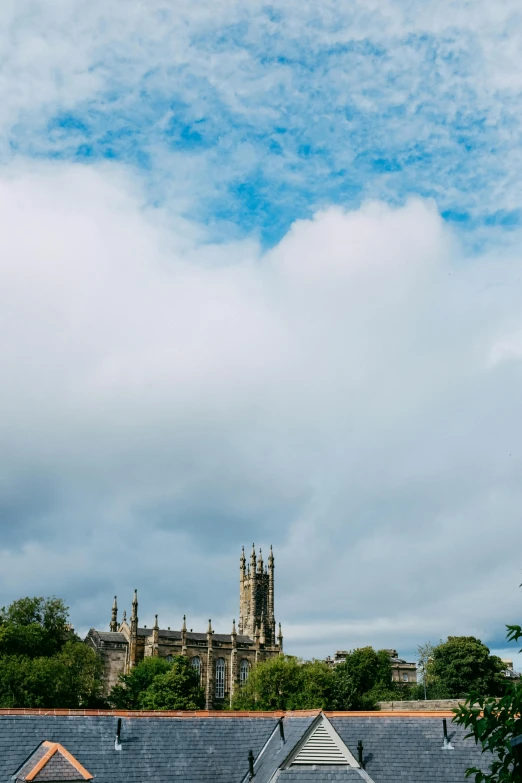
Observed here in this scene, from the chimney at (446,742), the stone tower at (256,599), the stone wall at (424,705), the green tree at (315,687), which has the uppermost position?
the stone tower at (256,599)

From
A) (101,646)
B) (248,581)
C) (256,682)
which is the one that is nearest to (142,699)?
(256,682)

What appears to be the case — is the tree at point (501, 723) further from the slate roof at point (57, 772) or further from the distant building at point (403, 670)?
the distant building at point (403, 670)

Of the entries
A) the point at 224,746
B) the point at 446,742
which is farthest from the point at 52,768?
the point at 446,742

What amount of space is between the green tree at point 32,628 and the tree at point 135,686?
9.01m

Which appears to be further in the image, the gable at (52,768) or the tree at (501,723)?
the gable at (52,768)

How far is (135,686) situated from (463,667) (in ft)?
137

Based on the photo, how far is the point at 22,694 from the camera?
78.0 meters

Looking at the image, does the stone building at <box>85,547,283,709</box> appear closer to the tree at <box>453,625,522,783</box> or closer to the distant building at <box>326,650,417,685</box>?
the distant building at <box>326,650,417,685</box>

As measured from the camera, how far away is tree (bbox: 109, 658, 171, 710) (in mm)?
92250

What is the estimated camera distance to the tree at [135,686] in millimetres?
92250

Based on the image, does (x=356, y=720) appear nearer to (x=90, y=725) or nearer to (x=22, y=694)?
(x=90, y=725)

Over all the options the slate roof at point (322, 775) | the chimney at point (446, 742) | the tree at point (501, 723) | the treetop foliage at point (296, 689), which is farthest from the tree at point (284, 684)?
the tree at point (501, 723)

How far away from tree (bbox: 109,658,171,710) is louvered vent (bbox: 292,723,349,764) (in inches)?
2506

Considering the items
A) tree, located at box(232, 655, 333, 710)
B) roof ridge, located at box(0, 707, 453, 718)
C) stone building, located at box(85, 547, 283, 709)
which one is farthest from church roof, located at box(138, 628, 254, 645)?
roof ridge, located at box(0, 707, 453, 718)
